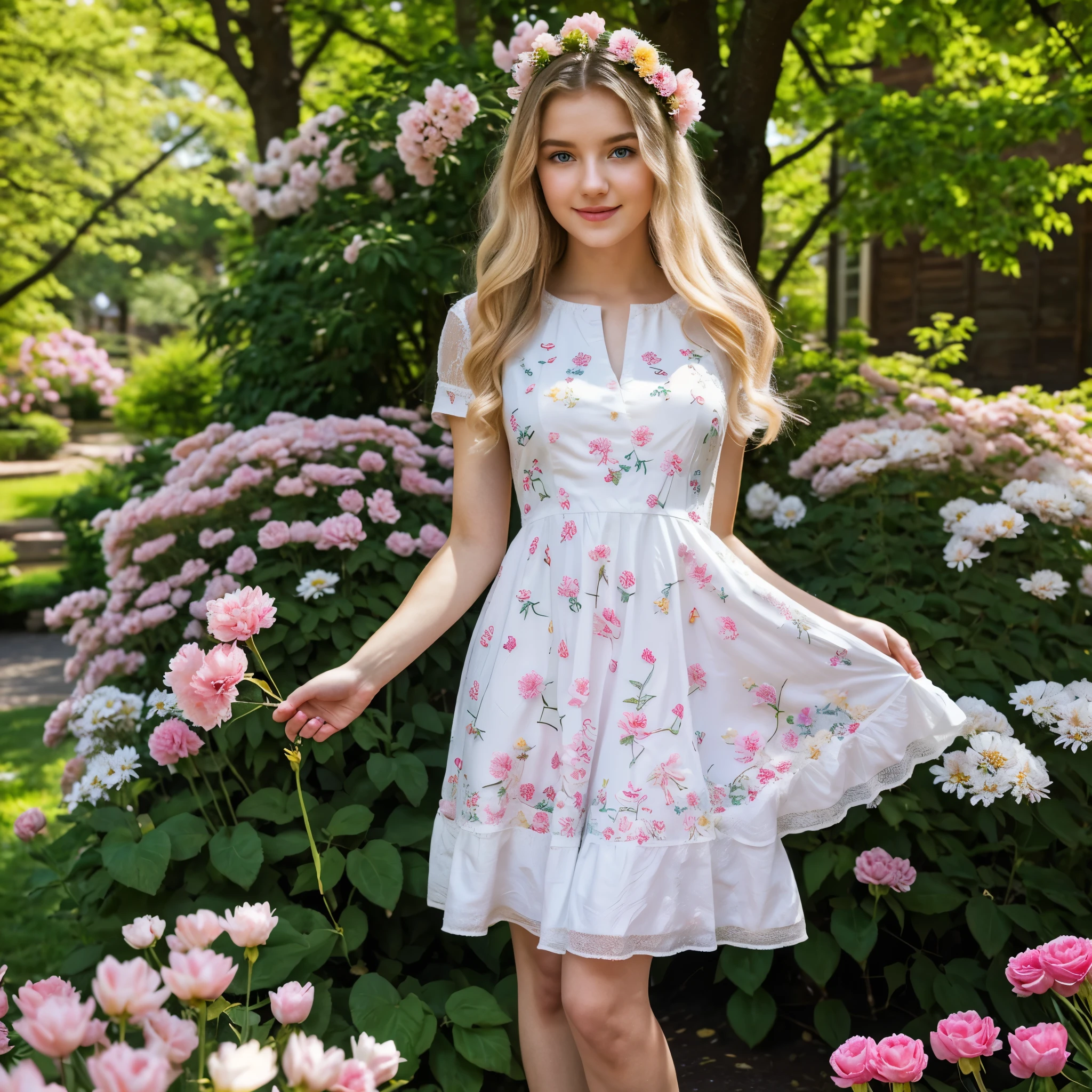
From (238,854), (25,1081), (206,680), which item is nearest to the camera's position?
(25,1081)

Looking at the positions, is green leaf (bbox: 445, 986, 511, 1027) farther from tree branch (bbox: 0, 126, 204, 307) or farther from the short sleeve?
tree branch (bbox: 0, 126, 204, 307)

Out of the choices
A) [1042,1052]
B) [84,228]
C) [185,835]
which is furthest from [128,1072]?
[84,228]

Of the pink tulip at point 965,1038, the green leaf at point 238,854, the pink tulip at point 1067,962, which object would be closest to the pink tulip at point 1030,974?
the pink tulip at point 1067,962

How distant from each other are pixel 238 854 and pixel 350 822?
231 millimetres

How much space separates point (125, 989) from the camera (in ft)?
3.12

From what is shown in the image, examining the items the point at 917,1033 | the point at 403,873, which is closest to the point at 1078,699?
the point at 917,1033

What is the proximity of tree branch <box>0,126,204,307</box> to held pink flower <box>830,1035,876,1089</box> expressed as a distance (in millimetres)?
12231

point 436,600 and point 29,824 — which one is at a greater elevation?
point 436,600

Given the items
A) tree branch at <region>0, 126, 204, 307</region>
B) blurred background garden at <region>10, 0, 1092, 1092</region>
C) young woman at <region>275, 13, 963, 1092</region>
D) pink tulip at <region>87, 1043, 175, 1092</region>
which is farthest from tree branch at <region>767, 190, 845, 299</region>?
tree branch at <region>0, 126, 204, 307</region>

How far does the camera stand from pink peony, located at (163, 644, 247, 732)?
1.48 metres

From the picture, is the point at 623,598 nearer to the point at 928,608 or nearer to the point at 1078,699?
the point at 1078,699

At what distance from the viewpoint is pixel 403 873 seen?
7.57ft

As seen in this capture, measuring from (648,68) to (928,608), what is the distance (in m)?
1.68

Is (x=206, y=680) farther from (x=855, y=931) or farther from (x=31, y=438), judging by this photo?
(x=31, y=438)
